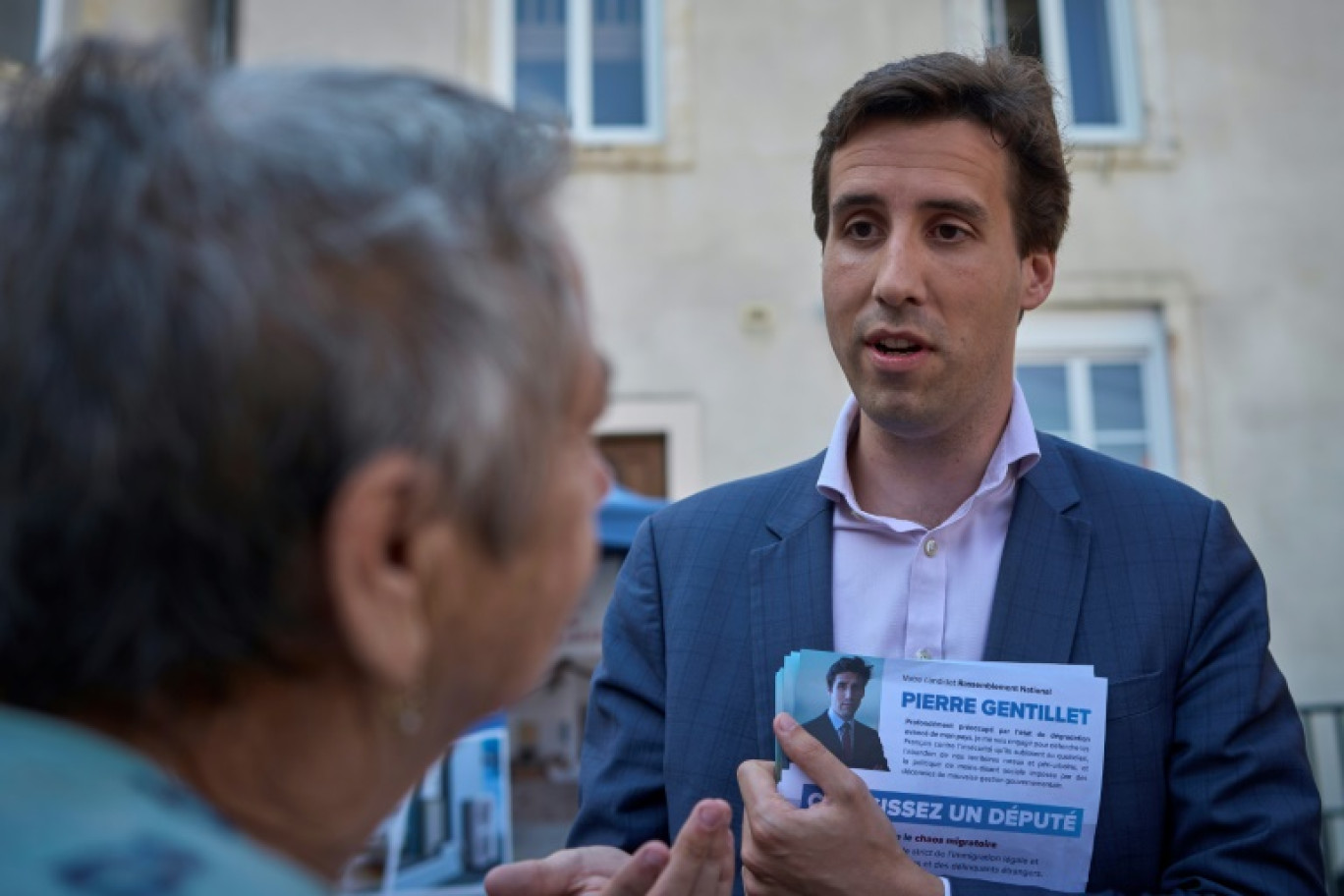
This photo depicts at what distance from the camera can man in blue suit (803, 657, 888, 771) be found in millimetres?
1772

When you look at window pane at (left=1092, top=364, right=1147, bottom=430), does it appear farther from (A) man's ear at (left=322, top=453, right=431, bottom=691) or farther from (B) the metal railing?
(A) man's ear at (left=322, top=453, right=431, bottom=691)

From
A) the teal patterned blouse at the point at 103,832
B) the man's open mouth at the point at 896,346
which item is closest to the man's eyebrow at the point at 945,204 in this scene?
the man's open mouth at the point at 896,346

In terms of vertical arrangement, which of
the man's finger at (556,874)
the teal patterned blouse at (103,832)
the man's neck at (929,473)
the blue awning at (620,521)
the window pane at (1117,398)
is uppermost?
the window pane at (1117,398)

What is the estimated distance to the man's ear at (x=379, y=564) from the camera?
83 cm

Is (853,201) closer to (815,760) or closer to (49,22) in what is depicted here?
(815,760)

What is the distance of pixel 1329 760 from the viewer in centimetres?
749

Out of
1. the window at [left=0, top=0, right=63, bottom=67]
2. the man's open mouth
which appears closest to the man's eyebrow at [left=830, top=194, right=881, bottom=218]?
→ the man's open mouth

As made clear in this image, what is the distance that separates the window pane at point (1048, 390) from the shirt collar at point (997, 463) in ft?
20.8

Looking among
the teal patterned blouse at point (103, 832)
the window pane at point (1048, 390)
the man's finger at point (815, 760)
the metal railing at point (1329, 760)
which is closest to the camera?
the teal patterned blouse at point (103, 832)

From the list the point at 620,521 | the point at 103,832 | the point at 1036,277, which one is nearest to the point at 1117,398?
the point at 620,521

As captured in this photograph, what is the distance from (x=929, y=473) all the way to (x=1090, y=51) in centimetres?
747

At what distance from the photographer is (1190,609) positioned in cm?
183

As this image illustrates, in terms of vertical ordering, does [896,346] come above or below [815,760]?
above

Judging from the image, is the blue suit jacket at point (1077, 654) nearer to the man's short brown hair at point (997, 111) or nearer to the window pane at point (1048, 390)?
the man's short brown hair at point (997, 111)
